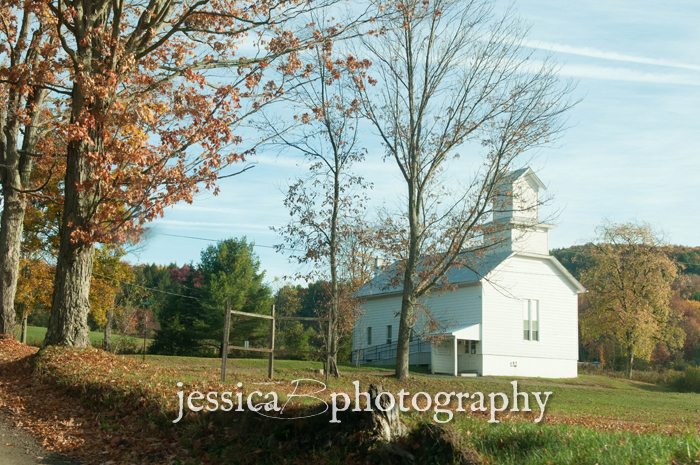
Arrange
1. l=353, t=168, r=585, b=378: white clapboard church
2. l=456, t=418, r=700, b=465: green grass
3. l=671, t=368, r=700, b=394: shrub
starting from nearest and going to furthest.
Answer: l=456, t=418, r=700, b=465: green grass < l=353, t=168, r=585, b=378: white clapboard church < l=671, t=368, r=700, b=394: shrub

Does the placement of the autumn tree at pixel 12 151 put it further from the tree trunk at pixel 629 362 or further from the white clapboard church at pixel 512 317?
the tree trunk at pixel 629 362

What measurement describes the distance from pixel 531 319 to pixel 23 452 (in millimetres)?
28371

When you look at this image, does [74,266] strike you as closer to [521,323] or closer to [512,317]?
[512,317]

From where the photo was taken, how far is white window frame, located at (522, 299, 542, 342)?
31328 millimetres

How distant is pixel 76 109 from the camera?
12.7 metres

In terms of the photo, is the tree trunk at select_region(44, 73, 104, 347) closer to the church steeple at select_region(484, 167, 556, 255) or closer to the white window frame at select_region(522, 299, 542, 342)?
the church steeple at select_region(484, 167, 556, 255)

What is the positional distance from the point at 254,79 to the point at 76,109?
4.09 meters

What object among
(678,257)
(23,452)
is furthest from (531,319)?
(678,257)

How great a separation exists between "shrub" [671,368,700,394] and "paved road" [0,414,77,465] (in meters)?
34.0

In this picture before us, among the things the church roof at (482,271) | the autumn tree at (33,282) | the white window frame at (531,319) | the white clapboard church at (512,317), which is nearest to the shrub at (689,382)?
the white clapboard church at (512,317)

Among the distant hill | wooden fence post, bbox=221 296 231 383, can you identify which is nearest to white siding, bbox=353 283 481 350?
wooden fence post, bbox=221 296 231 383

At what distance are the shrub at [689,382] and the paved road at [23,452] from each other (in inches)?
1340

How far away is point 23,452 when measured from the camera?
7.03 metres

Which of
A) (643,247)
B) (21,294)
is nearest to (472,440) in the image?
(21,294)
